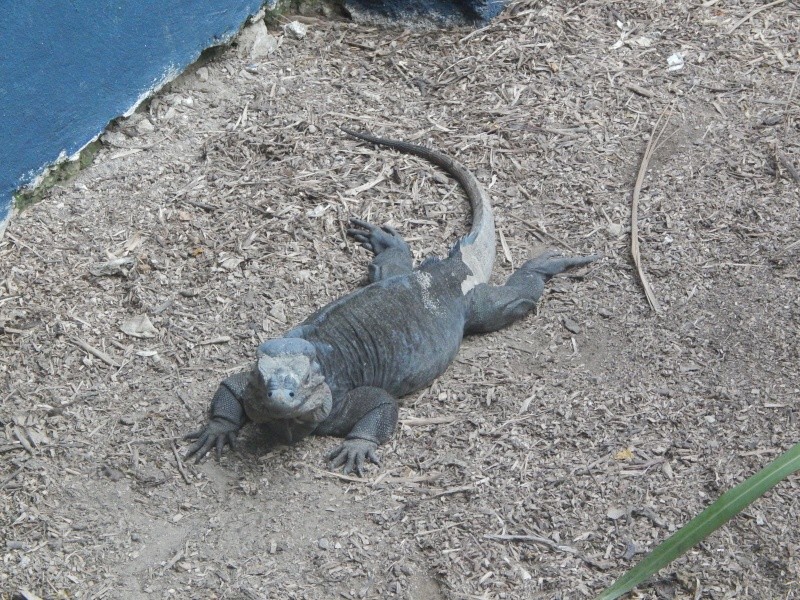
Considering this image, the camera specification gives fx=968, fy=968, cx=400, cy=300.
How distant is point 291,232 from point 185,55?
5.75 feet

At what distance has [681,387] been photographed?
16.8 ft

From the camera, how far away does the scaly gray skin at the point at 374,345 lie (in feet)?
15.5

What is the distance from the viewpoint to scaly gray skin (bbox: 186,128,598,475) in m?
4.72

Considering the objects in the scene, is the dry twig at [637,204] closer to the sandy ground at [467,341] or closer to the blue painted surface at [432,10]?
the sandy ground at [467,341]

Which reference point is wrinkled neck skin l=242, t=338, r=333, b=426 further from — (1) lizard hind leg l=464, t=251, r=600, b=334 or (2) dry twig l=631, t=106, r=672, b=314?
(2) dry twig l=631, t=106, r=672, b=314

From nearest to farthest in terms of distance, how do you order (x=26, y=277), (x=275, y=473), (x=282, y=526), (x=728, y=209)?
(x=282, y=526), (x=275, y=473), (x=26, y=277), (x=728, y=209)

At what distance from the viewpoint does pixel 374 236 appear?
19.8 ft

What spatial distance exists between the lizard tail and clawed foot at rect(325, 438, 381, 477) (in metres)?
1.20

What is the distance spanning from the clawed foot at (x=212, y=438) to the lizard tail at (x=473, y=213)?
62.3 inches

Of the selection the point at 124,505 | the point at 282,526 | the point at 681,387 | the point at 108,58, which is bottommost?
the point at 681,387

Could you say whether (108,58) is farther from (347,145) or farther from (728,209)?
(728,209)

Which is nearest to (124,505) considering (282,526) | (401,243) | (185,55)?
(282,526)

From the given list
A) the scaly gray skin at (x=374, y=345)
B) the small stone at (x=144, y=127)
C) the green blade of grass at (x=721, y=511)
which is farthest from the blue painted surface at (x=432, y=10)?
the green blade of grass at (x=721, y=511)

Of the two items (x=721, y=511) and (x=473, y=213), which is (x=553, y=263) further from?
(x=721, y=511)
